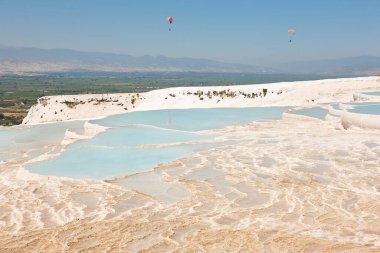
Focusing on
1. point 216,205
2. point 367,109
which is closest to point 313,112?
point 367,109

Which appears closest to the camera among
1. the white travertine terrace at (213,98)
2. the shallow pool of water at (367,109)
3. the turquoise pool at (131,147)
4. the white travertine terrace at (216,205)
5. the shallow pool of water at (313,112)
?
the white travertine terrace at (216,205)

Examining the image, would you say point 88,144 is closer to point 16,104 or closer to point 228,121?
point 228,121

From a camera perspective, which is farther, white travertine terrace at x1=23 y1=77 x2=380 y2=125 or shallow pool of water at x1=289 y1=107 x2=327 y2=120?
white travertine terrace at x1=23 y1=77 x2=380 y2=125

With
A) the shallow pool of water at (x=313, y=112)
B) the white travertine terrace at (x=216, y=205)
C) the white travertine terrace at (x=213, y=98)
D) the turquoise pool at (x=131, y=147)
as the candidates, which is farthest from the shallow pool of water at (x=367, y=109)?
the white travertine terrace at (x=216, y=205)

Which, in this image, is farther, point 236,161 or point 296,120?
point 296,120

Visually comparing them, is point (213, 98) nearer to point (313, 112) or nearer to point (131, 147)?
point (313, 112)

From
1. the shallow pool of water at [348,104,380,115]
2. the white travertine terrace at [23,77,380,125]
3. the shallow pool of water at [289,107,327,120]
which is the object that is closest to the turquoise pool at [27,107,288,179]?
the shallow pool of water at [289,107,327,120]

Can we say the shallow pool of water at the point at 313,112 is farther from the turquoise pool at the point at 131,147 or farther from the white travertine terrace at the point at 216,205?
the white travertine terrace at the point at 216,205

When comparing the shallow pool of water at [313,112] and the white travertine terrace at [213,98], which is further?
the white travertine terrace at [213,98]

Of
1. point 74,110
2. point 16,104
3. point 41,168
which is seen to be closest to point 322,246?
point 41,168

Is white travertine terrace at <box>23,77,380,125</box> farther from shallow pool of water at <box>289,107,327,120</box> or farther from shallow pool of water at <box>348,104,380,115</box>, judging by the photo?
shallow pool of water at <box>348,104,380,115</box>

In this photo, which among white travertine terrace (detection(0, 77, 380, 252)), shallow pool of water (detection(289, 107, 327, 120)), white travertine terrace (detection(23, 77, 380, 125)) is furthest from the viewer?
white travertine terrace (detection(23, 77, 380, 125))
